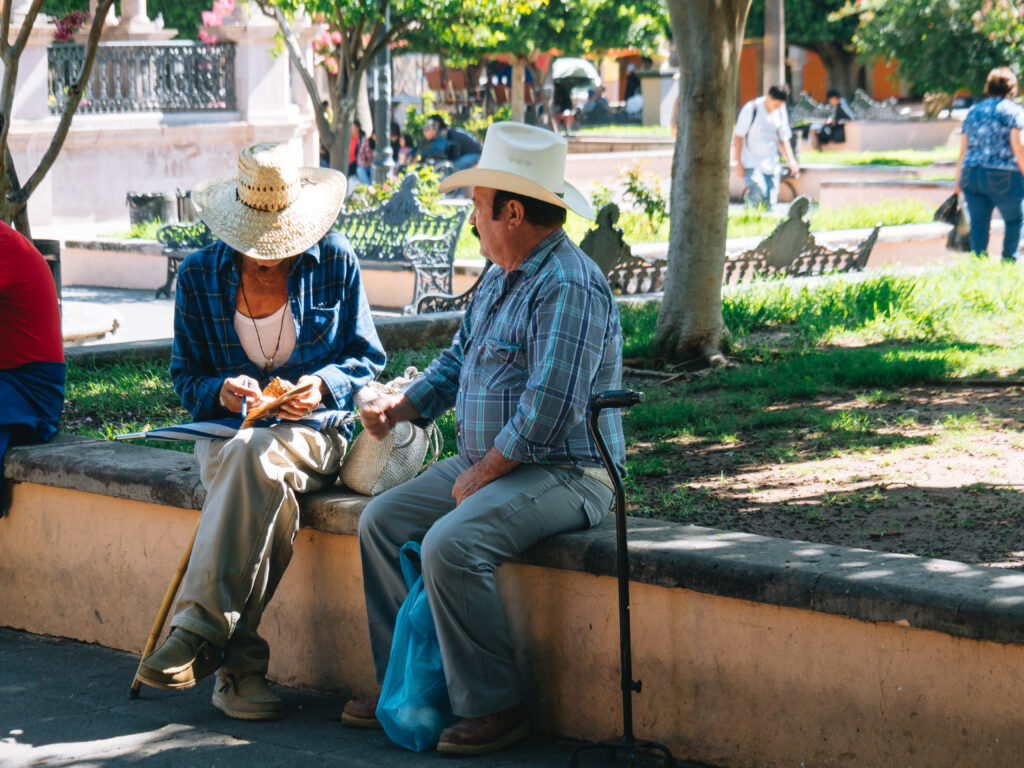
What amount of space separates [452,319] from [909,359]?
289cm

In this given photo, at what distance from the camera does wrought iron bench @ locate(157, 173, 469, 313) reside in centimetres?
1223

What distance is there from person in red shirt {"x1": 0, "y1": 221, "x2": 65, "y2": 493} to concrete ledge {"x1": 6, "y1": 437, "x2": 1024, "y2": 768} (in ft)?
2.60

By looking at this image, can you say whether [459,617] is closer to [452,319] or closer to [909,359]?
[909,359]

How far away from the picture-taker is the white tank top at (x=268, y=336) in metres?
4.59

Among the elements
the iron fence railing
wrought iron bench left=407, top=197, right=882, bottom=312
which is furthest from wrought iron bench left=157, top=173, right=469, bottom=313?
the iron fence railing

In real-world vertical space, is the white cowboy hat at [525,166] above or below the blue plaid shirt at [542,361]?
above

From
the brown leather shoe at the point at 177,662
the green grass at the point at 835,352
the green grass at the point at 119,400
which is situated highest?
the green grass at the point at 835,352

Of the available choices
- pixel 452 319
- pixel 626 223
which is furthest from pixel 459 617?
pixel 626 223

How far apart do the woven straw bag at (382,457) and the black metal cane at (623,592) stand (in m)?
0.94

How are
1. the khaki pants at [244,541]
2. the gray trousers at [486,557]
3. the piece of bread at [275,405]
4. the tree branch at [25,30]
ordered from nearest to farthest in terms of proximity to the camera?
the gray trousers at [486,557], the khaki pants at [244,541], the piece of bread at [275,405], the tree branch at [25,30]

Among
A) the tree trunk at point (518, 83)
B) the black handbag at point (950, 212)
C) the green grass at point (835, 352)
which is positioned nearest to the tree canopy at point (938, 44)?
the tree trunk at point (518, 83)

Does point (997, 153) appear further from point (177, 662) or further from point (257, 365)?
point (177, 662)

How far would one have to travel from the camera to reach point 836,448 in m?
5.70

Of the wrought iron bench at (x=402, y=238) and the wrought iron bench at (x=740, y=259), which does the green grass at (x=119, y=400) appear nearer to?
the wrought iron bench at (x=740, y=259)
